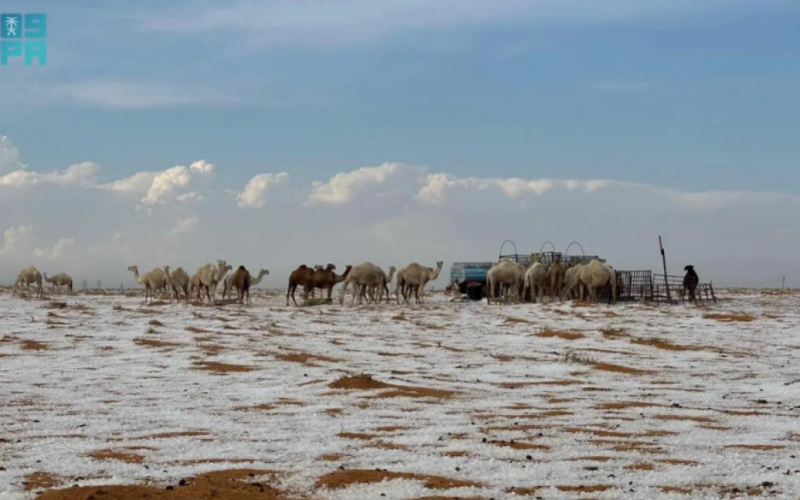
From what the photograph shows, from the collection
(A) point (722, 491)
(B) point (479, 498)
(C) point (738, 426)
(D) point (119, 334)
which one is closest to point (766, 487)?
(A) point (722, 491)

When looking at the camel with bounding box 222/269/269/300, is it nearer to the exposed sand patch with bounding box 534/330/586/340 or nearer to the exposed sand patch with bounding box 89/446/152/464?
the exposed sand patch with bounding box 534/330/586/340

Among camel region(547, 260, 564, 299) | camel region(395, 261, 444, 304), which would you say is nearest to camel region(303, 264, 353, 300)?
camel region(395, 261, 444, 304)

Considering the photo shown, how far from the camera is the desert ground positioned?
250 inches

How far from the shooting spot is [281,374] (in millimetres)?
14109

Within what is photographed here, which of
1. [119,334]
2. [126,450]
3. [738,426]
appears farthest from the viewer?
[119,334]

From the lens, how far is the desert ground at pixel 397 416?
20.8 ft

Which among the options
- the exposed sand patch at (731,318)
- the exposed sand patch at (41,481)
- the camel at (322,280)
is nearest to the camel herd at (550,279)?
the camel at (322,280)

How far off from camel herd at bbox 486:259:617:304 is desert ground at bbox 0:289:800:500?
719 inches

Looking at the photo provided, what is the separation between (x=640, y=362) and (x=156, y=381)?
854cm

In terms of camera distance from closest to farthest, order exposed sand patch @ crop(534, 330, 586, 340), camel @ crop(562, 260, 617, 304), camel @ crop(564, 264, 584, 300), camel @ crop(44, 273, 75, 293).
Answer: exposed sand patch @ crop(534, 330, 586, 340), camel @ crop(562, 260, 617, 304), camel @ crop(564, 264, 584, 300), camel @ crop(44, 273, 75, 293)

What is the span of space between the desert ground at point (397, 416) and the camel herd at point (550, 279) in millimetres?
18261

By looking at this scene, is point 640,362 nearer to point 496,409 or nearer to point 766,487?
point 496,409

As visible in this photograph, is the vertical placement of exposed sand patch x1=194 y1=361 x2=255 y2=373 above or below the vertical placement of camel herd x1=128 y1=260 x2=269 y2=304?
below

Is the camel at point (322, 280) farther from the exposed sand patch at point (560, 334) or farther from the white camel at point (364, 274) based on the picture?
the exposed sand patch at point (560, 334)
